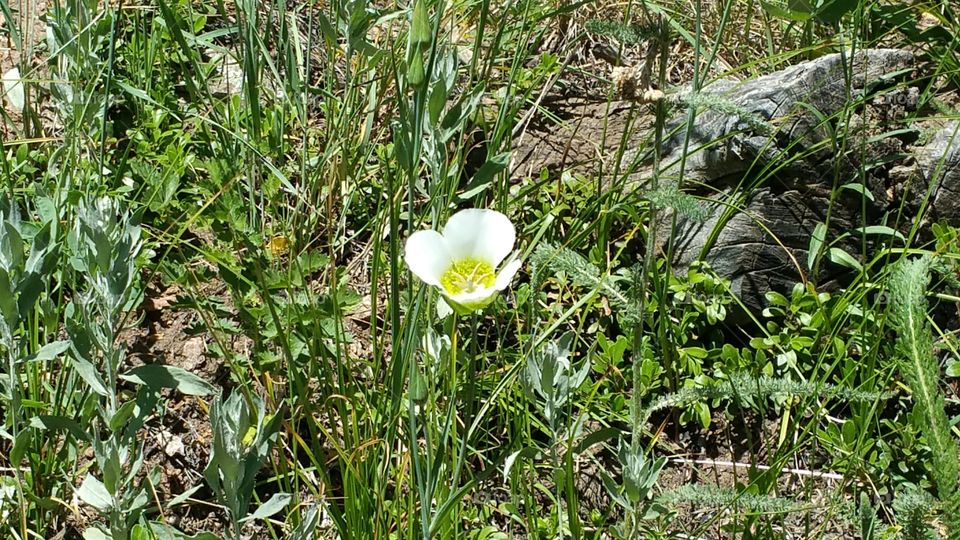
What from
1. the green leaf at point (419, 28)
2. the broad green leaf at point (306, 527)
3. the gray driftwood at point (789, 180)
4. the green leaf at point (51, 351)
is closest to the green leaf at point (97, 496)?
the green leaf at point (51, 351)

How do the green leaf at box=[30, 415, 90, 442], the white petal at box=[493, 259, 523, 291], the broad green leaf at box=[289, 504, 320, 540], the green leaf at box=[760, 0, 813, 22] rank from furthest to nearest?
the green leaf at box=[760, 0, 813, 22] < the green leaf at box=[30, 415, 90, 442] < the broad green leaf at box=[289, 504, 320, 540] < the white petal at box=[493, 259, 523, 291]

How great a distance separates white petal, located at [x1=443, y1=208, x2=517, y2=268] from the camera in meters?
1.79

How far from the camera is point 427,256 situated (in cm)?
172

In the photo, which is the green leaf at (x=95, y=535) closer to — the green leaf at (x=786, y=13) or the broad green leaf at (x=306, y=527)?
the broad green leaf at (x=306, y=527)

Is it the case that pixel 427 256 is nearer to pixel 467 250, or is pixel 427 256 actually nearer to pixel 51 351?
pixel 467 250

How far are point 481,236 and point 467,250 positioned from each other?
0.03 m

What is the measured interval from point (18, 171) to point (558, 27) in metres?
1.80

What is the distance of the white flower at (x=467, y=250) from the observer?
1706 millimetres

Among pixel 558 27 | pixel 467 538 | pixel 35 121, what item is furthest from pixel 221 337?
pixel 558 27

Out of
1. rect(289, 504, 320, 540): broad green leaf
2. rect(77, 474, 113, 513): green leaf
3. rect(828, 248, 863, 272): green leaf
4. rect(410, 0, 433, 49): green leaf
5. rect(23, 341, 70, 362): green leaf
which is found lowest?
rect(77, 474, 113, 513): green leaf

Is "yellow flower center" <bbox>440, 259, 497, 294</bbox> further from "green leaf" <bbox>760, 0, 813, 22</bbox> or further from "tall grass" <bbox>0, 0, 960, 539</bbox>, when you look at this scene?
"green leaf" <bbox>760, 0, 813, 22</bbox>

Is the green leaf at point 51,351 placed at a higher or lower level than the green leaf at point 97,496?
higher

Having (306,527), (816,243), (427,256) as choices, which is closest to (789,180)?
(816,243)

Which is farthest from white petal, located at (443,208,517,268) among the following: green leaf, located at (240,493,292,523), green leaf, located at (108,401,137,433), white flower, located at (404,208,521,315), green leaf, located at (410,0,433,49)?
green leaf, located at (108,401,137,433)
